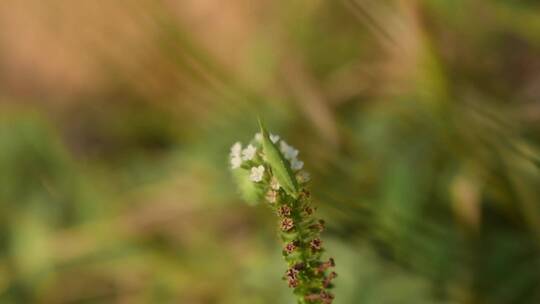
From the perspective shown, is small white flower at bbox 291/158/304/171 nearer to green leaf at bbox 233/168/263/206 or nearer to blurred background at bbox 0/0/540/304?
green leaf at bbox 233/168/263/206

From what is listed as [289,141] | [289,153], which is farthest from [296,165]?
[289,141]

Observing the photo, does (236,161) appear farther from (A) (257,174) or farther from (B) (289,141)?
(B) (289,141)

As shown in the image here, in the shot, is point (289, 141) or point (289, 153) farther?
point (289, 141)

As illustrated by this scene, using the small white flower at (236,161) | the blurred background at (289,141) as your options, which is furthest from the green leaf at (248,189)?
the blurred background at (289,141)

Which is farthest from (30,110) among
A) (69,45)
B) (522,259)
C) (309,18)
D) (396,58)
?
(522,259)

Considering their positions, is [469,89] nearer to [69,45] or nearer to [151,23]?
[151,23]

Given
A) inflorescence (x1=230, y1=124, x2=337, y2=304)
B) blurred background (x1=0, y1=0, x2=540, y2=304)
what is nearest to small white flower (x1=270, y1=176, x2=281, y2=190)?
inflorescence (x1=230, y1=124, x2=337, y2=304)

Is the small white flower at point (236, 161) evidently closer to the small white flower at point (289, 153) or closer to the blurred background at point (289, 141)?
the small white flower at point (289, 153)
